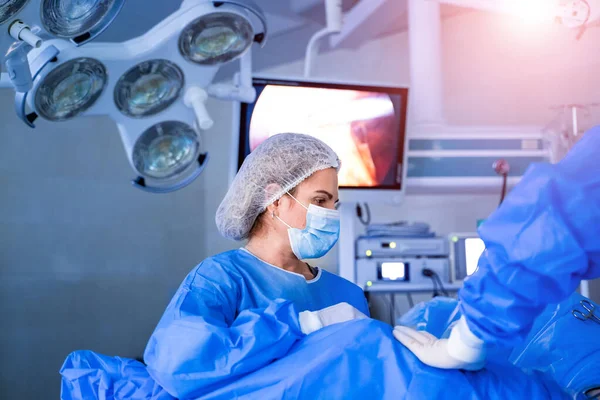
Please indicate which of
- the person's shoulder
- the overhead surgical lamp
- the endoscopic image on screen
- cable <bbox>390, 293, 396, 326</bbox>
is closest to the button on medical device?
the person's shoulder

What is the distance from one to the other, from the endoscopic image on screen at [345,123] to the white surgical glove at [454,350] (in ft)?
5.64

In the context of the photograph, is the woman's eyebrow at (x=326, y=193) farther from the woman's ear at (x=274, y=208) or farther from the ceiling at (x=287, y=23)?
the ceiling at (x=287, y=23)

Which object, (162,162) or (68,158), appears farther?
(68,158)

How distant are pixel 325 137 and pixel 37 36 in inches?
52.6

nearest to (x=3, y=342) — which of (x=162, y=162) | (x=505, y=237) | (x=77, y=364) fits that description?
(x=162, y=162)

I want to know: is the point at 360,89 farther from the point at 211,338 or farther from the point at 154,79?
the point at 211,338

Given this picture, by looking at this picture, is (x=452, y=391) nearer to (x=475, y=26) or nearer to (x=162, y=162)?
(x=162, y=162)

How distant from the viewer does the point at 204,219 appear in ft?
12.1

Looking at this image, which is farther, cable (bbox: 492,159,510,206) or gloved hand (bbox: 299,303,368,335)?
cable (bbox: 492,159,510,206)

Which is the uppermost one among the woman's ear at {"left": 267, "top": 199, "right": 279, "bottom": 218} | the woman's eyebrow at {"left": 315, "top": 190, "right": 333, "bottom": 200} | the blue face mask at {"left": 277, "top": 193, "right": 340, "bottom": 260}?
the woman's eyebrow at {"left": 315, "top": 190, "right": 333, "bottom": 200}

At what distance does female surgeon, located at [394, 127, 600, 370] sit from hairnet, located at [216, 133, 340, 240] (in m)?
0.71

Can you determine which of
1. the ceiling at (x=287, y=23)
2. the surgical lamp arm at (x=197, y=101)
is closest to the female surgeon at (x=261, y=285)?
the surgical lamp arm at (x=197, y=101)

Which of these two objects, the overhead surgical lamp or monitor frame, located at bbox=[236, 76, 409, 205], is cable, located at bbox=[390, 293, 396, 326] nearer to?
monitor frame, located at bbox=[236, 76, 409, 205]

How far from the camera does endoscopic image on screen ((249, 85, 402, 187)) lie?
8.93 feet
